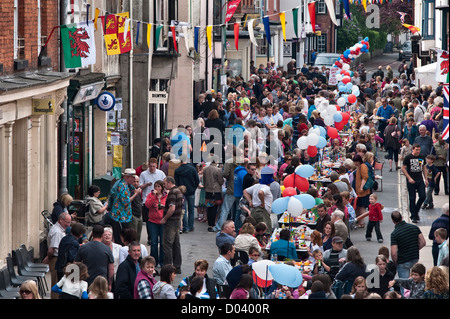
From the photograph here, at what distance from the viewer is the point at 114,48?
2327 cm

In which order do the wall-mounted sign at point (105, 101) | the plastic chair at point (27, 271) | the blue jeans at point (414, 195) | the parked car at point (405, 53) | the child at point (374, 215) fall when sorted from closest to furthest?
the plastic chair at point (27, 271) → the child at point (374, 215) → the blue jeans at point (414, 195) → the wall-mounted sign at point (105, 101) → the parked car at point (405, 53)

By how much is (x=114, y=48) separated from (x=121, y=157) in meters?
3.51

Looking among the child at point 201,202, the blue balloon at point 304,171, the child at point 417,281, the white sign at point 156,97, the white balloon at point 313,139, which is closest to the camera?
the child at point 417,281

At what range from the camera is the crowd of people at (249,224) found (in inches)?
509

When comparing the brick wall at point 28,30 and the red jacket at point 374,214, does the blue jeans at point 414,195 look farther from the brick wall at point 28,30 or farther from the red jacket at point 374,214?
the brick wall at point 28,30

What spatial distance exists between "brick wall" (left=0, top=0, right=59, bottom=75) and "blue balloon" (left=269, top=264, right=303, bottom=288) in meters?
6.45

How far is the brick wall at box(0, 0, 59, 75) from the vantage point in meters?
16.8

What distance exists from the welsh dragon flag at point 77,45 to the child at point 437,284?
974 cm

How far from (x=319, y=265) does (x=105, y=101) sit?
10360mm

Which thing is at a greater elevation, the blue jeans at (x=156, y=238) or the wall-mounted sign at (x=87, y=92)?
the wall-mounted sign at (x=87, y=92)

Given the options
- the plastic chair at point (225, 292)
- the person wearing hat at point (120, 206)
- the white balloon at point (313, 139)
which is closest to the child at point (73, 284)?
the plastic chair at point (225, 292)

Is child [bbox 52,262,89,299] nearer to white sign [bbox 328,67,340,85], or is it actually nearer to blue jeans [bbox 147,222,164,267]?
blue jeans [bbox 147,222,164,267]

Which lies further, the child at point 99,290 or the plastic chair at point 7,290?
the plastic chair at point 7,290

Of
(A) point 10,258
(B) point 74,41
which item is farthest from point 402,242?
(B) point 74,41
